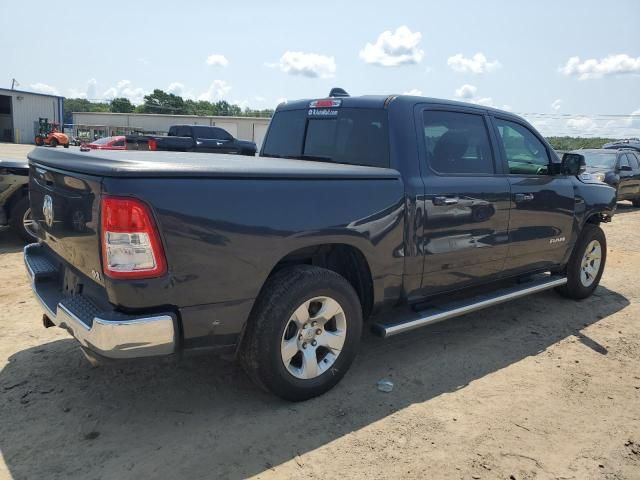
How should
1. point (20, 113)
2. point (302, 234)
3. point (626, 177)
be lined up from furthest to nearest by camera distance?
1. point (20, 113)
2. point (626, 177)
3. point (302, 234)

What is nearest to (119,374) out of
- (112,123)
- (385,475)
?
(385,475)

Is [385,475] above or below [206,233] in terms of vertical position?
below

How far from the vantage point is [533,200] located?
14.8ft

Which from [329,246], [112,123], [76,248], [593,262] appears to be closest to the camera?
[76,248]

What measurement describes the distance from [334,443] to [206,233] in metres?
1.37

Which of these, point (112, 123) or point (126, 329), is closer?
point (126, 329)

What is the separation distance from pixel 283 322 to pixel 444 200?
152 cm

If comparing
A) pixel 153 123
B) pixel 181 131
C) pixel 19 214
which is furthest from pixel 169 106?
pixel 19 214

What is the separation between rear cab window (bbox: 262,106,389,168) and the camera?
3.71m

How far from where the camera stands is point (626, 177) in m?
13.7

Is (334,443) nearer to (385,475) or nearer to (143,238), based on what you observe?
(385,475)

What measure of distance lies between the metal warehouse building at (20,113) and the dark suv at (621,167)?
4567cm

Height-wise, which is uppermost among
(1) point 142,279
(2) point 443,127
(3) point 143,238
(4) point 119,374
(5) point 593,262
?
(2) point 443,127

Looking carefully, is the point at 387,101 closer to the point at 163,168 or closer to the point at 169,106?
the point at 163,168
